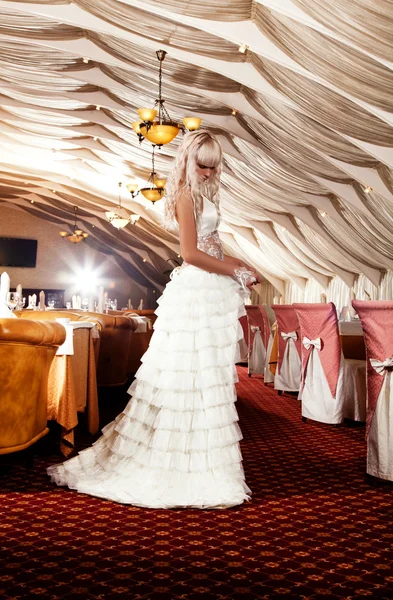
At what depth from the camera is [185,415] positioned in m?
3.13

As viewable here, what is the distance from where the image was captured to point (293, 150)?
11.3m

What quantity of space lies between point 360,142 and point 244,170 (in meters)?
4.41

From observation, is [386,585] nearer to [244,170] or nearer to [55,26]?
[55,26]

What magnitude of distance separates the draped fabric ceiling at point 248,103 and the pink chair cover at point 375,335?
141 inches

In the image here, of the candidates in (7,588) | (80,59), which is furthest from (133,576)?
(80,59)

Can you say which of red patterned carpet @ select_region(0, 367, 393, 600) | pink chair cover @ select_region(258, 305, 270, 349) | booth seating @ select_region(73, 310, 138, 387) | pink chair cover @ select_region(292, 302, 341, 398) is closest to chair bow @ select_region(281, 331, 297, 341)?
pink chair cover @ select_region(292, 302, 341, 398)

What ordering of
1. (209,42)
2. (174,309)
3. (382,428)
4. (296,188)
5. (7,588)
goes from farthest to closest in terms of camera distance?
(296,188)
(209,42)
(382,428)
(174,309)
(7,588)

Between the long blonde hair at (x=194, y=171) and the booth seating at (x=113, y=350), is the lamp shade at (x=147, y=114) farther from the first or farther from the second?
the long blonde hair at (x=194, y=171)

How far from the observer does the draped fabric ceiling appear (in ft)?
24.4

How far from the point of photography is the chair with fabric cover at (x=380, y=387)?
3.50 meters

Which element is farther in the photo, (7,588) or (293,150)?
(293,150)

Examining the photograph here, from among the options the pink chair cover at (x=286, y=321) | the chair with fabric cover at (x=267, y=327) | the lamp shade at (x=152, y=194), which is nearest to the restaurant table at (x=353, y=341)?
the pink chair cover at (x=286, y=321)

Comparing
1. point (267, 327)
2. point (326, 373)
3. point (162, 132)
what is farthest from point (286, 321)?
point (162, 132)

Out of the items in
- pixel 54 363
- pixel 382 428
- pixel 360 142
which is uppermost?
pixel 360 142
